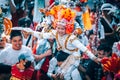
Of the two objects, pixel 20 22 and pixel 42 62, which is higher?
pixel 20 22

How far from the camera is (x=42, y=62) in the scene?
4988 mm

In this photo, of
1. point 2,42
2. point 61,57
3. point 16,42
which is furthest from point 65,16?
point 2,42

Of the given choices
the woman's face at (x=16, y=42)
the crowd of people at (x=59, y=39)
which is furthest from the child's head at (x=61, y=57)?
the woman's face at (x=16, y=42)

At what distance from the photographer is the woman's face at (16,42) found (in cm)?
498

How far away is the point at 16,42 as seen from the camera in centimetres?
498

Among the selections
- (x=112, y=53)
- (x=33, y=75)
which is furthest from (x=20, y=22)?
(x=112, y=53)

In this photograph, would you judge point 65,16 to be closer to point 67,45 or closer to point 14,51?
point 67,45

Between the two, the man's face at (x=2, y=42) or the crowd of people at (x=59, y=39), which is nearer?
the crowd of people at (x=59, y=39)

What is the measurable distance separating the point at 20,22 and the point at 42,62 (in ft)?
1.45

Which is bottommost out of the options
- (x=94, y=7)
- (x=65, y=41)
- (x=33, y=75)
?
(x=33, y=75)

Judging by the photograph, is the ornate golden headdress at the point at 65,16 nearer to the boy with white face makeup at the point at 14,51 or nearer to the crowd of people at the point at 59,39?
the crowd of people at the point at 59,39

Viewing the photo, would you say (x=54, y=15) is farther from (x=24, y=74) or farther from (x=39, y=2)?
(x=24, y=74)

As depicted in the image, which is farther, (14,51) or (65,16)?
(14,51)

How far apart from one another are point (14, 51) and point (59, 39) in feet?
1.50
